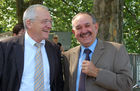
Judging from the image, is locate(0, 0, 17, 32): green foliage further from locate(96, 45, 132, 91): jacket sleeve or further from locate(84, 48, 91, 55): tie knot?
locate(96, 45, 132, 91): jacket sleeve

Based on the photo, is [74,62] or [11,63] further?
[74,62]

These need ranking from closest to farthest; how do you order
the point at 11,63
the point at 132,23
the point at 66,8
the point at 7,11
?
1. the point at 11,63
2. the point at 132,23
3. the point at 66,8
4. the point at 7,11

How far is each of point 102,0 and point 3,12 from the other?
11.8 metres

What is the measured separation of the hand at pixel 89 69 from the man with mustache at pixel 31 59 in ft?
1.80

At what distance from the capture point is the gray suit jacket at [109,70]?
304 cm

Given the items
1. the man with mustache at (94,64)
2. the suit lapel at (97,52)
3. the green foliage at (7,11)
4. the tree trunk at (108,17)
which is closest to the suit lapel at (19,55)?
the man with mustache at (94,64)

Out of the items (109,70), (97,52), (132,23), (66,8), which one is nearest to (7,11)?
(66,8)

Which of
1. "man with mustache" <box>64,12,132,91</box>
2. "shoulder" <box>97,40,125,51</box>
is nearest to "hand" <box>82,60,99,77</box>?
"man with mustache" <box>64,12,132,91</box>

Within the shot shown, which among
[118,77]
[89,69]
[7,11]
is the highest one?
[7,11]

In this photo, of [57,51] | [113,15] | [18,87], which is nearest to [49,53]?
[57,51]

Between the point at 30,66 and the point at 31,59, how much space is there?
98mm

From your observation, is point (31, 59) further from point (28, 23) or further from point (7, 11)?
point (7, 11)

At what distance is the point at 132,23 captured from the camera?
1484 centimetres

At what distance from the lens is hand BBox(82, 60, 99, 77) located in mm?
3002
